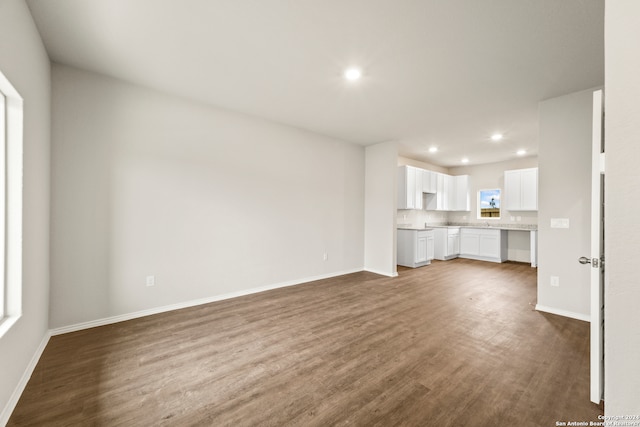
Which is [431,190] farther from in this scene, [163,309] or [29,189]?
[29,189]

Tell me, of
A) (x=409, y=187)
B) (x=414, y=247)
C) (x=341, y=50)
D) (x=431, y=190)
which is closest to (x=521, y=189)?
(x=431, y=190)

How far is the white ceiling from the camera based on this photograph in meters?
2.01

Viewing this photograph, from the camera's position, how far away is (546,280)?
339 cm

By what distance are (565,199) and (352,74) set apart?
3002 mm

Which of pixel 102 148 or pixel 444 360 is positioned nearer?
pixel 444 360

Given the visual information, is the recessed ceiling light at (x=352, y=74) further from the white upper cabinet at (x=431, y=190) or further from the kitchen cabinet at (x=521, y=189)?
the kitchen cabinet at (x=521, y=189)

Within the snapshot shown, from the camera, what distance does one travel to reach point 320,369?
2148mm

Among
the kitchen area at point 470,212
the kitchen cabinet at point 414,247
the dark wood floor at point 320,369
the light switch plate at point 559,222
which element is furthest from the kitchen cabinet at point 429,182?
the dark wood floor at point 320,369

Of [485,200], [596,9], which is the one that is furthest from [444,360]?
[485,200]

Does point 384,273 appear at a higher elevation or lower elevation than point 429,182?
lower

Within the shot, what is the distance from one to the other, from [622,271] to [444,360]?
2.03 meters

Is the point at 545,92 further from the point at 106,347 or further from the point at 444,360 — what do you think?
the point at 106,347

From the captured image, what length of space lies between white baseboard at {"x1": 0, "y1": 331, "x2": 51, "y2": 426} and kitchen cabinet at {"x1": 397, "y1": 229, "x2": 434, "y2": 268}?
5912 mm

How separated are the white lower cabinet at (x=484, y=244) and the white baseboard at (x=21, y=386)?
8280 mm
